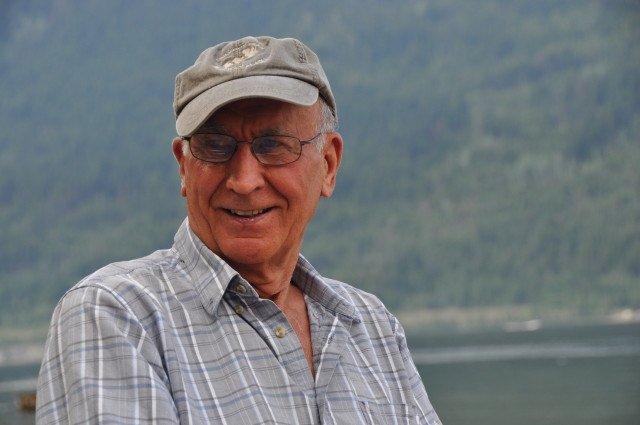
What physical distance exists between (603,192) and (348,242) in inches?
1381

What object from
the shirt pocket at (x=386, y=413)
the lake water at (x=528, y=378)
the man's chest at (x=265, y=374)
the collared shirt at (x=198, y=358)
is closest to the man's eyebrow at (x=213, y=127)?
the collared shirt at (x=198, y=358)

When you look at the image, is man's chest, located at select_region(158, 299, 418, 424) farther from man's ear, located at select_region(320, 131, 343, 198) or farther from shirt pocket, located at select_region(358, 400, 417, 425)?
man's ear, located at select_region(320, 131, 343, 198)

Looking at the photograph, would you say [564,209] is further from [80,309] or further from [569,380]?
[80,309]

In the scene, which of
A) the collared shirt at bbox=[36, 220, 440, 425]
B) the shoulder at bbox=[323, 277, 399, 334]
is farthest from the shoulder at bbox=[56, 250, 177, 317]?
the shoulder at bbox=[323, 277, 399, 334]

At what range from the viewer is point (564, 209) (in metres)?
179

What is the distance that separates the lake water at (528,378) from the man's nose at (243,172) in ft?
152

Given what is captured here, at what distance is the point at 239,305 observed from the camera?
2549 millimetres

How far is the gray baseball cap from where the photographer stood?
2.52 metres

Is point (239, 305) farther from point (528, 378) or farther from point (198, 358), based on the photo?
point (528, 378)

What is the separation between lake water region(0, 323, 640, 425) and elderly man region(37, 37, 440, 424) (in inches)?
1815

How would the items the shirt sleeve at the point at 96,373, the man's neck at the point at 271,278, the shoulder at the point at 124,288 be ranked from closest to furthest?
1. the shirt sleeve at the point at 96,373
2. the shoulder at the point at 124,288
3. the man's neck at the point at 271,278

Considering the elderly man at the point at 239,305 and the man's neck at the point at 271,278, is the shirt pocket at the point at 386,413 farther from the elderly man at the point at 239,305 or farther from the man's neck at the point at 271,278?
the man's neck at the point at 271,278

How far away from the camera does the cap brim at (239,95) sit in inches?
98.5

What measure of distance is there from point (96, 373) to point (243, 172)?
57cm
